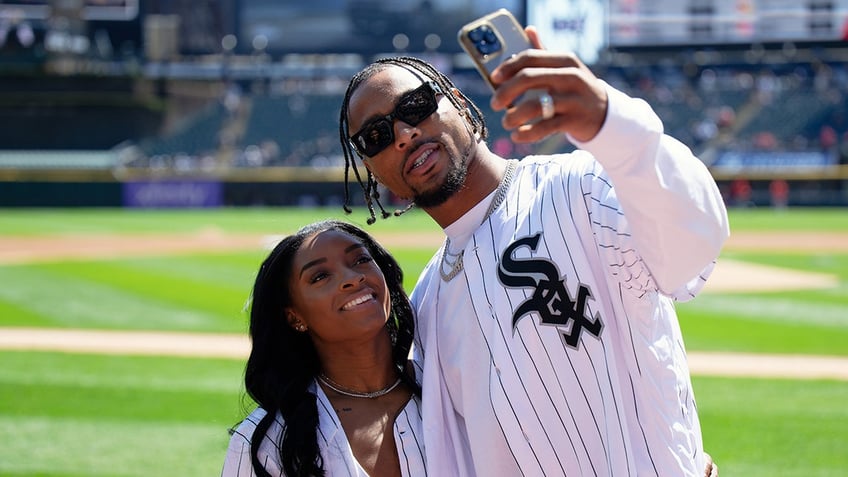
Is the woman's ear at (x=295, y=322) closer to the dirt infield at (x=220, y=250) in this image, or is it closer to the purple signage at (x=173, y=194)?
the dirt infield at (x=220, y=250)

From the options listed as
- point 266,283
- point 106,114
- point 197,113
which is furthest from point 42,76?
point 266,283

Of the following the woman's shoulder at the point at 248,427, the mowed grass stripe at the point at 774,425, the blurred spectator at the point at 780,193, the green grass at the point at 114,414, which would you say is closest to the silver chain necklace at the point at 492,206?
the woman's shoulder at the point at 248,427

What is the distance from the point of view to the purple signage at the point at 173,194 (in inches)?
1344

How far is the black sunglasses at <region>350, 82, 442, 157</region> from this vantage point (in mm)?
2561

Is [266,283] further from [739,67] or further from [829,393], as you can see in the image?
[739,67]

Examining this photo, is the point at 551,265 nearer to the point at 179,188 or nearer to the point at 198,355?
the point at 198,355

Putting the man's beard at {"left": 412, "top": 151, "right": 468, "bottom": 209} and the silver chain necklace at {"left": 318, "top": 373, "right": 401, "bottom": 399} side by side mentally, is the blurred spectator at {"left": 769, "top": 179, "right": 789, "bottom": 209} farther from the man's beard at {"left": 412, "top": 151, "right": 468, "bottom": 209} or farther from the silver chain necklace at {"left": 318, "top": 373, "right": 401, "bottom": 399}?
the man's beard at {"left": 412, "top": 151, "right": 468, "bottom": 209}

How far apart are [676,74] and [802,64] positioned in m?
4.64

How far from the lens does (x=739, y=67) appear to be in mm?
38031

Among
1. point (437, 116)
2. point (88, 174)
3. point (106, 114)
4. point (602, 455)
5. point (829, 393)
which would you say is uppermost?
point (106, 114)

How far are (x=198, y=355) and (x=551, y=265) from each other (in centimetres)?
725

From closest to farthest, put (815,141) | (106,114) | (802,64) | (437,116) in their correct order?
(437,116), (815,141), (802,64), (106,114)

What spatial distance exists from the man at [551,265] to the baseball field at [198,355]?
0.92m

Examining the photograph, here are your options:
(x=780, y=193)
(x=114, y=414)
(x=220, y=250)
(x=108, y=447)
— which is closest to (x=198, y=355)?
(x=114, y=414)
